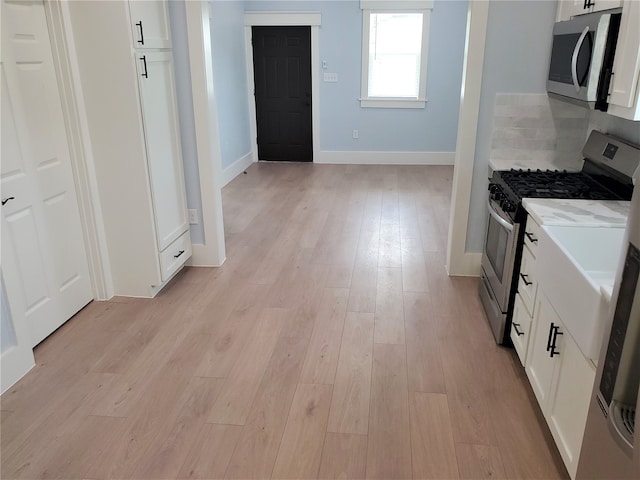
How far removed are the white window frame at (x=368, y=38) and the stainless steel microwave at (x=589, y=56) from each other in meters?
4.48

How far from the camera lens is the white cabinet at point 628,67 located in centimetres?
205

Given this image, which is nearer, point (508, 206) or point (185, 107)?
point (508, 206)

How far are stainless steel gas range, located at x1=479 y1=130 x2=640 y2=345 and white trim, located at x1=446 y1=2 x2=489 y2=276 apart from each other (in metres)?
0.36

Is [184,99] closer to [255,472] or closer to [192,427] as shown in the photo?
[192,427]

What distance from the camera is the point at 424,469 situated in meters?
2.01

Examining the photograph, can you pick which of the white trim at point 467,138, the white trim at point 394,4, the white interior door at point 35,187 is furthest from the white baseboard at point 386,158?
the white interior door at point 35,187

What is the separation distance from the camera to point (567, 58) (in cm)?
275

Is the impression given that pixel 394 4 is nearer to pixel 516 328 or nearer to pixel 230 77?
pixel 230 77

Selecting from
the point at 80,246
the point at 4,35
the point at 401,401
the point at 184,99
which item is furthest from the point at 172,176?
the point at 401,401

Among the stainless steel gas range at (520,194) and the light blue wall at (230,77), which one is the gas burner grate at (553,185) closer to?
the stainless steel gas range at (520,194)

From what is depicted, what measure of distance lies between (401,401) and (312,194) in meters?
3.89

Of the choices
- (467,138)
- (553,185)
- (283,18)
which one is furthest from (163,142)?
(283,18)

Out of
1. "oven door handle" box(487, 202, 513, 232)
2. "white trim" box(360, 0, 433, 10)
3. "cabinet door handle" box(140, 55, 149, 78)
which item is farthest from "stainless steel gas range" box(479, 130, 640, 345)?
"white trim" box(360, 0, 433, 10)

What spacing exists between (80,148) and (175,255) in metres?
0.97
